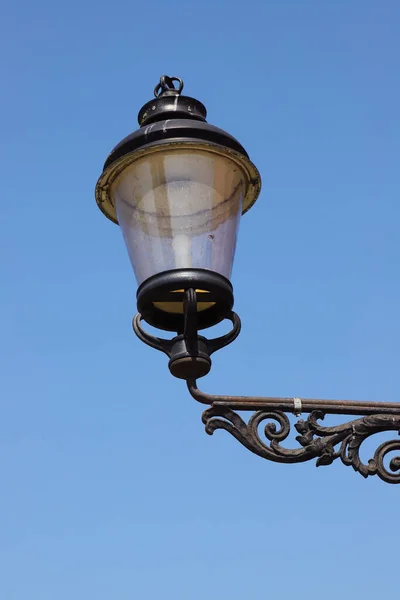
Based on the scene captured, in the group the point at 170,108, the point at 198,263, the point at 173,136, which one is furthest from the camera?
the point at 170,108

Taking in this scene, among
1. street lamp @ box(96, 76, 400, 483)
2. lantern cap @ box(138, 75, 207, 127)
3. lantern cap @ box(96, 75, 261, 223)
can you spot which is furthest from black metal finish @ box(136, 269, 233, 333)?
lantern cap @ box(138, 75, 207, 127)

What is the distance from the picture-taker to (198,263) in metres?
3.81

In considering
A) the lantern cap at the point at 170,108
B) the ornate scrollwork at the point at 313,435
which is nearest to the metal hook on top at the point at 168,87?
the lantern cap at the point at 170,108

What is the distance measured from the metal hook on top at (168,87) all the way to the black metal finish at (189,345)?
943 millimetres

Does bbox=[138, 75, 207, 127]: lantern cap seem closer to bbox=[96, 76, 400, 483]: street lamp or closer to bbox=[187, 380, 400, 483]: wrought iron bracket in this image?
bbox=[96, 76, 400, 483]: street lamp

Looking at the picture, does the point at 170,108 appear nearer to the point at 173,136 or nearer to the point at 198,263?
the point at 173,136

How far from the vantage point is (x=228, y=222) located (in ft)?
13.1

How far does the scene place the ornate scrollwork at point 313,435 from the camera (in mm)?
3770

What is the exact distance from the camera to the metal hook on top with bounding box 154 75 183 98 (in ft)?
14.2

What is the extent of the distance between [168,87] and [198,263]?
0.89m

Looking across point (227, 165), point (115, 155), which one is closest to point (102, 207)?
point (115, 155)

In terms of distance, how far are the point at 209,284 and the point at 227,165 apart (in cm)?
50

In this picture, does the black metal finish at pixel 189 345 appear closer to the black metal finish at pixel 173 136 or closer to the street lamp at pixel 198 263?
the street lamp at pixel 198 263

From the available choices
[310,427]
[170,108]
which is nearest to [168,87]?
[170,108]
